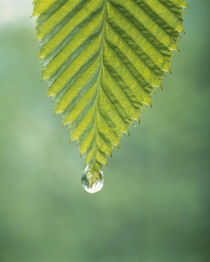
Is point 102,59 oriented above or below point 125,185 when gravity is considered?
below

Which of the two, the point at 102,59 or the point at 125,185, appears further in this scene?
the point at 125,185

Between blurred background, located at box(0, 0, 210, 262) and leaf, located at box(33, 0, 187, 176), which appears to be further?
blurred background, located at box(0, 0, 210, 262)

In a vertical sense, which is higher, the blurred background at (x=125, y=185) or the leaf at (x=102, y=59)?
the blurred background at (x=125, y=185)

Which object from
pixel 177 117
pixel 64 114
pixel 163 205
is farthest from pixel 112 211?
pixel 64 114

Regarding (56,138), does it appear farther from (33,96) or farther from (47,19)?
(47,19)

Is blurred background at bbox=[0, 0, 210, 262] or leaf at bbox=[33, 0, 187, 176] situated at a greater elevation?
blurred background at bbox=[0, 0, 210, 262]
